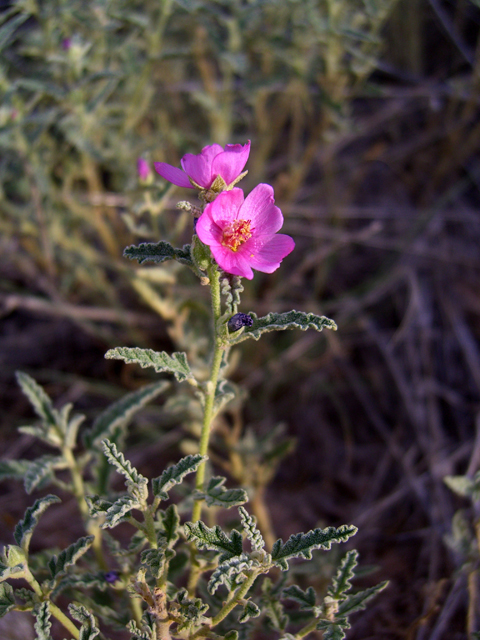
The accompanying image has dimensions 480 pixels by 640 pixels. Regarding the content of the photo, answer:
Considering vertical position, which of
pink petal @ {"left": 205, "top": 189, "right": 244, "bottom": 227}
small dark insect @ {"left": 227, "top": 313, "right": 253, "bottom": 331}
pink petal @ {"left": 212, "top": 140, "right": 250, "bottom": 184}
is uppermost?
pink petal @ {"left": 212, "top": 140, "right": 250, "bottom": 184}

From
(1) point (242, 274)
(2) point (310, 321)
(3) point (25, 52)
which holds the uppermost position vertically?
(3) point (25, 52)

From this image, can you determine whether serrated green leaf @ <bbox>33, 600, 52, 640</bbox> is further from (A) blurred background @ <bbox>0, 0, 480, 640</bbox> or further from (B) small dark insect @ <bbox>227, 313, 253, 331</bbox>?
(B) small dark insect @ <bbox>227, 313, 253, 331</bbox>

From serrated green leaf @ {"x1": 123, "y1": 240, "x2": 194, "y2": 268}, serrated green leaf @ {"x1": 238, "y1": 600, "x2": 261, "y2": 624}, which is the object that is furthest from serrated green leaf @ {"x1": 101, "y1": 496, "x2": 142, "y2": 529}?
serrated green leaf @ {"x1": 123, "y1": 240, "x2": 194, "y2": 268}

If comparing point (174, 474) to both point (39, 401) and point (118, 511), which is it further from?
point (39, 401)

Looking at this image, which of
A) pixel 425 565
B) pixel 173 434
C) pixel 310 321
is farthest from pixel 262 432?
pixel 310 321

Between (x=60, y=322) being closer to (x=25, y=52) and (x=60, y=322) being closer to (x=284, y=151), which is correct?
(x=25, y=52)

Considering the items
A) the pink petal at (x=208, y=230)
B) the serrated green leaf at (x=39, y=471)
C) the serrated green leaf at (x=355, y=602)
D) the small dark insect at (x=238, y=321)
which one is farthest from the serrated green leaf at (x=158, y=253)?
the serrated green leaf at (x=355, y=602)
